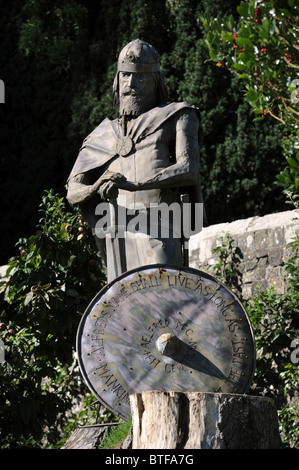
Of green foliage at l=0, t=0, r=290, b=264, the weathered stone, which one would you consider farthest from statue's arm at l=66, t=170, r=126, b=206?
green foliage at l=0, t=0, r=290, b=264

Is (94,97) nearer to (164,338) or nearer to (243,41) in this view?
(243,41)

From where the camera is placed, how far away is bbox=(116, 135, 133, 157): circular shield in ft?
17.5

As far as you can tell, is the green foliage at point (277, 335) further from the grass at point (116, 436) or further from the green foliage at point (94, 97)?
the green foliage at point (94, 97)

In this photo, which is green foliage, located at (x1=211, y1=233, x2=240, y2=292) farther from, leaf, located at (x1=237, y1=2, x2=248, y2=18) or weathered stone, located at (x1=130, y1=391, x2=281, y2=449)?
weathered stone, located at (x1=130, y1=391, x2=281, y2=449)

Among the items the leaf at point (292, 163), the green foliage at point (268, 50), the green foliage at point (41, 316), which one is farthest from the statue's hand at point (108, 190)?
the green foliage at point (41, 316)

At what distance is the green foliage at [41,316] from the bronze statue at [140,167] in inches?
56.3

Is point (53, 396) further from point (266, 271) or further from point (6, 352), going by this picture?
point (266, 271)

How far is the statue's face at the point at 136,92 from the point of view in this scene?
17.7ft

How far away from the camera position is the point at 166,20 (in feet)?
38.5

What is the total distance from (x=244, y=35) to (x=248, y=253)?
1.64 m

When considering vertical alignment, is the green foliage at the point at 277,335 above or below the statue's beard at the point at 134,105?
below

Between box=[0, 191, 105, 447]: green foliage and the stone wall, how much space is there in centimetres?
105

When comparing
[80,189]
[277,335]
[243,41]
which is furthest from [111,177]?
[277,335]

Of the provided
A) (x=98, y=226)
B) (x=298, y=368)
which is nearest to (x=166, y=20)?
(x=298, y=368)
